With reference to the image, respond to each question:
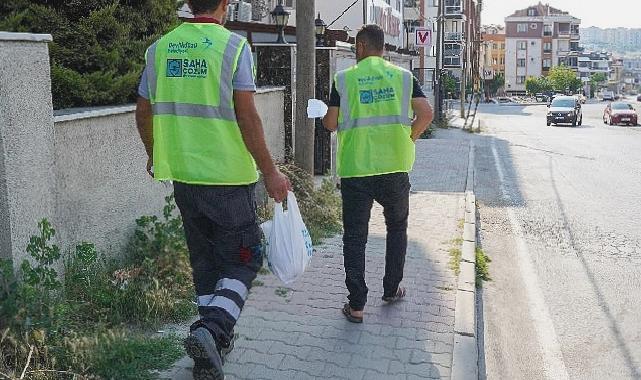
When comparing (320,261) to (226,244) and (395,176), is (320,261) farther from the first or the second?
(226,244)

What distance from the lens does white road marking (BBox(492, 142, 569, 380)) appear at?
505 centimetres

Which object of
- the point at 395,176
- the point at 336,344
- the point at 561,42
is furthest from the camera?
the point at 561,42

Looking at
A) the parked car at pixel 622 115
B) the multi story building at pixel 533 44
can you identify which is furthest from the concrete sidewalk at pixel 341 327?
the multi story building at pixel 533 44

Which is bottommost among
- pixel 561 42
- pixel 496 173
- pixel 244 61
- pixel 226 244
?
pixel 496 173

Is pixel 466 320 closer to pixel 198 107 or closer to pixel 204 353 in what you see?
pixel 204 353

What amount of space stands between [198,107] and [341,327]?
2.10m

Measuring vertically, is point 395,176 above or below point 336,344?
above

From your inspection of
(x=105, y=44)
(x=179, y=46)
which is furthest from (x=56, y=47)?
(x=179, y=46)

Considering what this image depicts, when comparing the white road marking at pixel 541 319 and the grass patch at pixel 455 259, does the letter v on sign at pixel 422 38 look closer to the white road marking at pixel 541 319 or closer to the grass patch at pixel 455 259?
the white road marking at pixel 541 319

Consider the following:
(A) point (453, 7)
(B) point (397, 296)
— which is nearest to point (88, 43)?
(B) point (397, 296)

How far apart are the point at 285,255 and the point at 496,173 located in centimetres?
1338

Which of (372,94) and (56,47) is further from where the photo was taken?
(56,47)

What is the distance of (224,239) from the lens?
3.89 metres

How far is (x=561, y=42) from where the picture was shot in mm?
138250
